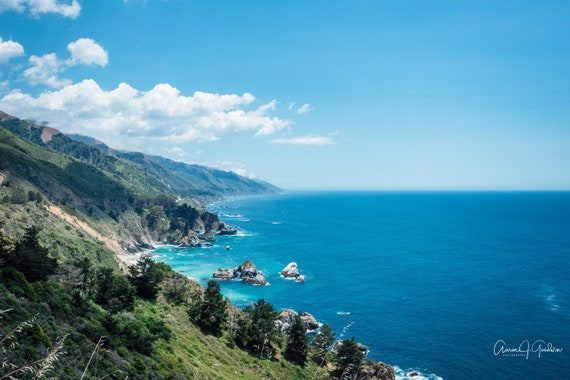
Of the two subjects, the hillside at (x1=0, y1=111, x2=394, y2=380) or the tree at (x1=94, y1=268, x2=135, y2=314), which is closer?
the hillside at (x1=0, y1=111, x2=394, y2=380)

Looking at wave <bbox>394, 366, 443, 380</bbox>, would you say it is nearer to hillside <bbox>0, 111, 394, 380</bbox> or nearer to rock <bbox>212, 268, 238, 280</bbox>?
hillside <bbox>0, 111, 394, 380</bbox>

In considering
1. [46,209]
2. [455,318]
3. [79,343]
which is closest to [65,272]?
[79,343]

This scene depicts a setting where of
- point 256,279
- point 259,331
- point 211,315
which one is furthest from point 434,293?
point 211,315

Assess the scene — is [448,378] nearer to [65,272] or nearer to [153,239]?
[65,272]

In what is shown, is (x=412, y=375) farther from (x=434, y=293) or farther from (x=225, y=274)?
(x=225, y=274)
